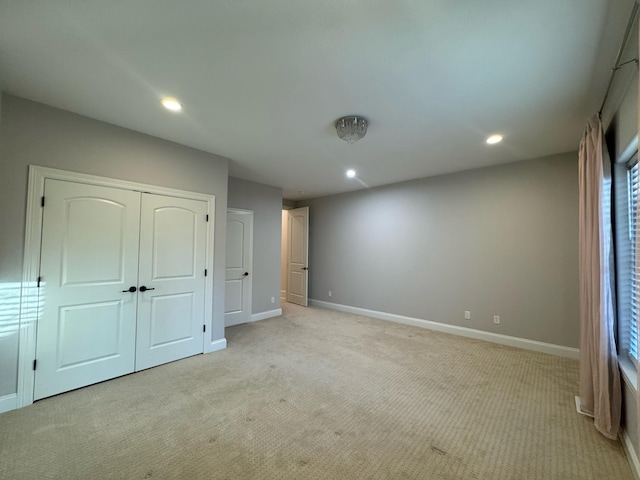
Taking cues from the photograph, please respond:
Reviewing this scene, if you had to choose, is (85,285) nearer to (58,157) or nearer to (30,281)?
(30,281)

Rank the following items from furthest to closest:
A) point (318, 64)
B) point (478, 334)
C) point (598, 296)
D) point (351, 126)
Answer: point (478, 334) → point (351, 126) → point (598, 296) → point (318, 64)

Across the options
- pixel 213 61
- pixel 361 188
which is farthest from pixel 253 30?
pixel 361 188

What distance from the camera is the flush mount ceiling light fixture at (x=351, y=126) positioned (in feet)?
8.08

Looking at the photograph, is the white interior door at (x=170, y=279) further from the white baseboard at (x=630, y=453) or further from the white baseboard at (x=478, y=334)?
the white baseboard at (x=630, y=453)

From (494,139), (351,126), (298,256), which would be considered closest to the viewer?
(351,126)

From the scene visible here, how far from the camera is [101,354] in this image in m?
2.58

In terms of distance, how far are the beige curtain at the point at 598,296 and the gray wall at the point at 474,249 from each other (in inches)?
58.7

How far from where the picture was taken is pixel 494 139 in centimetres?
298

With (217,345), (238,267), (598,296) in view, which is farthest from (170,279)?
(598,296)

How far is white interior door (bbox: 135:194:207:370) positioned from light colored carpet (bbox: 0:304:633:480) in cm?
25

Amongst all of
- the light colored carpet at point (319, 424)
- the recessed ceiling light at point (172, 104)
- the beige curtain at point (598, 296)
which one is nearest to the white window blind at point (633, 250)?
the beige curtain at point (598, 296)

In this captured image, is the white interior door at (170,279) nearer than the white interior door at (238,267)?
Yes

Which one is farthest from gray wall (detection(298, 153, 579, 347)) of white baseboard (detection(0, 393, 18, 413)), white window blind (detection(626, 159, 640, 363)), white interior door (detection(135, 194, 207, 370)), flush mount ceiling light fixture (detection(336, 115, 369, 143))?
A: white baseboard (detection(0, 393, 18, 413))

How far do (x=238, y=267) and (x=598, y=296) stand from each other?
4.59 meters
